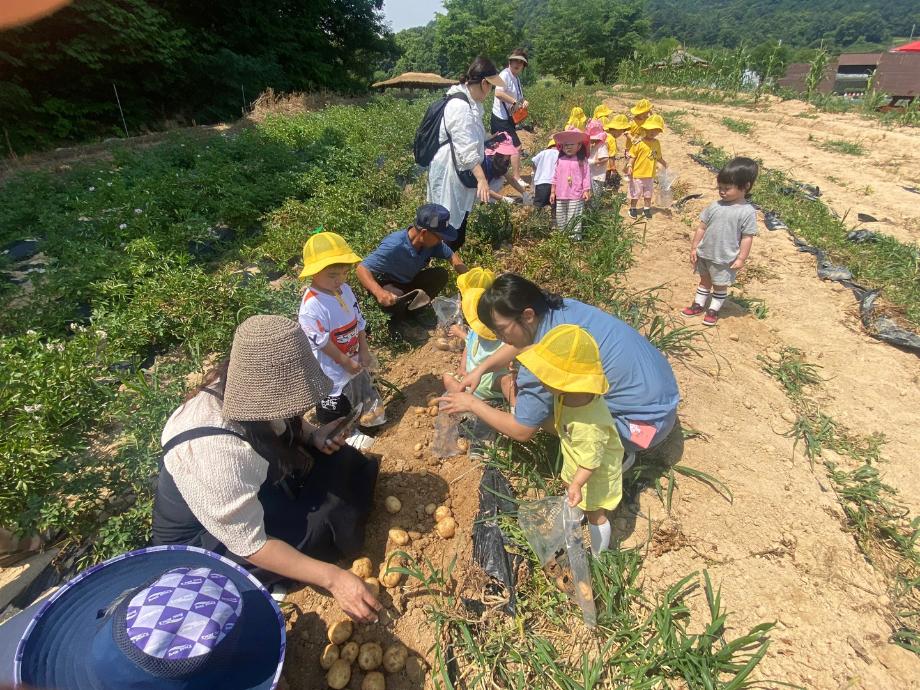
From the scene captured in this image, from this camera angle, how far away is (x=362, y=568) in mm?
2020

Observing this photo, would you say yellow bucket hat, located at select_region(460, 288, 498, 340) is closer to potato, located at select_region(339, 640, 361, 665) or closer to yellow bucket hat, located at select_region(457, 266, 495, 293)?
yellow bucket hat, located at select_region(457, 266, 495, 293)

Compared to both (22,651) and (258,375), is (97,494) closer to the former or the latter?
(22,651)

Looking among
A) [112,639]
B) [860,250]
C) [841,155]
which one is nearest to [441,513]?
[112,639]

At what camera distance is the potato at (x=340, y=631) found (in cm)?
182

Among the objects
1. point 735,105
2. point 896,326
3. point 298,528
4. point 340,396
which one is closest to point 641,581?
point 298,528

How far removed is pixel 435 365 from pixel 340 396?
0.90 m

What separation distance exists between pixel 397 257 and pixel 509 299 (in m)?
1.51

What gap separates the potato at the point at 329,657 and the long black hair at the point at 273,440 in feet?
2.20

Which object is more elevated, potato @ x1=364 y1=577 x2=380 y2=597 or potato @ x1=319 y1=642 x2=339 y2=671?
potato @ x1=364 y1=577 x2=380 y2=597

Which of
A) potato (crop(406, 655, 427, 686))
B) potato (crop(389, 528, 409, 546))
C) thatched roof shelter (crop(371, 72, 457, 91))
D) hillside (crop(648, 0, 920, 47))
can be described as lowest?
potato (crop(406, 655, 427, 686))

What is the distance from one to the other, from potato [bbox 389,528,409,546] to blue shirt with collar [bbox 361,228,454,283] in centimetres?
180

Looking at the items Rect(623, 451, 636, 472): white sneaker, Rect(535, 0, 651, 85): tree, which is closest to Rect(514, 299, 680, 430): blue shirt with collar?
Rect(623, 451, 636, 472): white sneaker

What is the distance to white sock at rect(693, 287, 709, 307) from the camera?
3.83 metres

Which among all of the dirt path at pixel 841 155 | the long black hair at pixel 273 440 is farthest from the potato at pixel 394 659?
the dirt path at pixel 841 155
